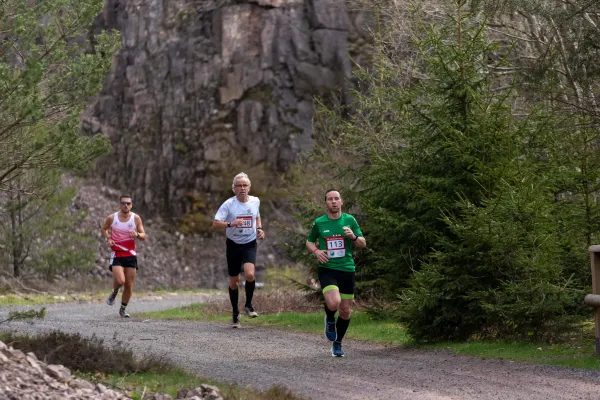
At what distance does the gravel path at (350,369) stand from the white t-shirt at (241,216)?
1556 mm

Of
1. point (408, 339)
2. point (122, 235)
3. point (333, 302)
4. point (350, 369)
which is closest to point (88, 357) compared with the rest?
point (350, 369)

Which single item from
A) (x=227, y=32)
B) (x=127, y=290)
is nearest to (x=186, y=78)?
(x=227, y=32)

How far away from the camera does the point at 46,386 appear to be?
8.20 metres

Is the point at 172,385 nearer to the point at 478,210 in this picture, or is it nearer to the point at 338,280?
the point at 338,280

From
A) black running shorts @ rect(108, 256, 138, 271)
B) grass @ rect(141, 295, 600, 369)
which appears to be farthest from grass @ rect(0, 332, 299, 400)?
black running shorts @ rect(108, 256, 138, 271)

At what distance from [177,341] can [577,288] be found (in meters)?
5.53

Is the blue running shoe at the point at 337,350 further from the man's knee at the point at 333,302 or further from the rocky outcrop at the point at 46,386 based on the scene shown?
the rocky outcrop at the point at 46,386

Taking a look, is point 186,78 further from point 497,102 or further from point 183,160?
point 497,102

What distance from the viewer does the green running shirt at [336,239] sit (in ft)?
39.8

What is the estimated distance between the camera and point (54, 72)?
1256 cm

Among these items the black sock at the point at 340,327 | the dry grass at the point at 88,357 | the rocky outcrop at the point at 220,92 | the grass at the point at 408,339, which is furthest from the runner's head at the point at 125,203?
the rocky outcrop at the point at 220,92

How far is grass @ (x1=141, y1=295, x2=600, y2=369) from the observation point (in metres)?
11.8

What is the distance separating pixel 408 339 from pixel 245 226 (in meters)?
3.34

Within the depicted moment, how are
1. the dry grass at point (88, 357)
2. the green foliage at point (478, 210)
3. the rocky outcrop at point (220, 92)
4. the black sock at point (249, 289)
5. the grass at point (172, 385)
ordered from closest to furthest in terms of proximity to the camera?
1. the grass at point (172, 385)
2. the dry grass at point (88, 357)
3. the green foliage at point (478, 210)
4. the black sock at point (249, 289)
5. the rocky outcrop at point (220, 92)
